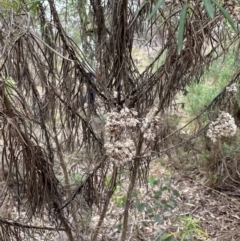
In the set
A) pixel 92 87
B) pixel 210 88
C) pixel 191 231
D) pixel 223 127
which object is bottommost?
pixel 191 231

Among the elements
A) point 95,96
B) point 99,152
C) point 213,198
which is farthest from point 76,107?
point 213,198

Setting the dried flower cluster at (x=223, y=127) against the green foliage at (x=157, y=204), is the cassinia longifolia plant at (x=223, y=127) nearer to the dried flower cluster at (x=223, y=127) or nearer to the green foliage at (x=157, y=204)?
the dried flower cluster at (x=223, y=127)

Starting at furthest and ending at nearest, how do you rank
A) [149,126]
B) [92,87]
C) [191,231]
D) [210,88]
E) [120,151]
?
[210,88], [191,231], [92,87], [149,126], [120,151]

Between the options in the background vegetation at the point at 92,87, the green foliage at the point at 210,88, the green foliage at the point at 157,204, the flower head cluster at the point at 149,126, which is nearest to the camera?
the background vegetation at the point at 92,87

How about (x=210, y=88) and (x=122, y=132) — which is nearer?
(x=122, y=132)

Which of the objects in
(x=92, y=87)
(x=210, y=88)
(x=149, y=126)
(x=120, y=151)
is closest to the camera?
(x=120, y=151)

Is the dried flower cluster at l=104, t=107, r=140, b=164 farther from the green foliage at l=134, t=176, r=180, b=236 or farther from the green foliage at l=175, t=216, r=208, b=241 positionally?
the green foliage at l=175, t=216, r=208, b=241

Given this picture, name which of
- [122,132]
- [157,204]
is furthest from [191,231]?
[122,132]

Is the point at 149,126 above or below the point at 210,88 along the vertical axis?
below

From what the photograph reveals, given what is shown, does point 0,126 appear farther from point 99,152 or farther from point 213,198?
point 213,198

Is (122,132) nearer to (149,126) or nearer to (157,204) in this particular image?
(149,126)

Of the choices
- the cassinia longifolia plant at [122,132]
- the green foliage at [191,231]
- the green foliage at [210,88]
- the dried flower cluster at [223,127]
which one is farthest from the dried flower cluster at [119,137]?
the green foliage at [210,88]

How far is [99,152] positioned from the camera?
1161mm

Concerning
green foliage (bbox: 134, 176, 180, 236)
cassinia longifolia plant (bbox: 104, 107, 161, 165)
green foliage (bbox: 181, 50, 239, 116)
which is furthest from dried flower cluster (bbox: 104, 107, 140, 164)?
green foliage (bbox: 181, 50, 239, 116)
